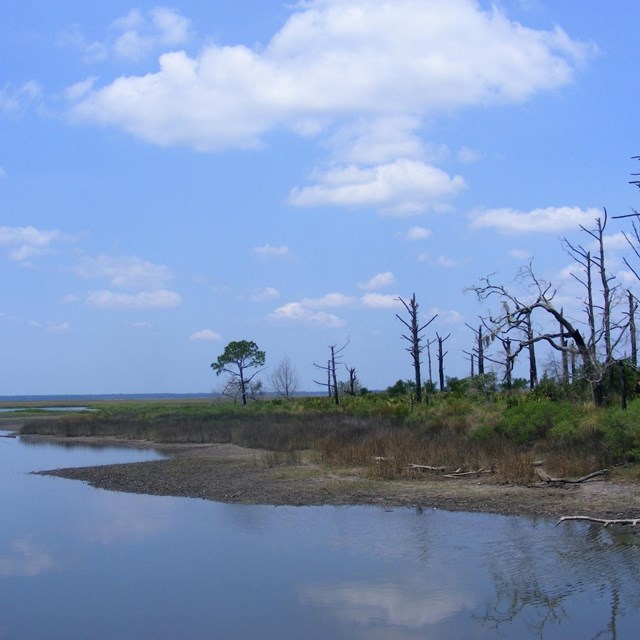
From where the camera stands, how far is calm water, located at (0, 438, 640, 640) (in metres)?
10.1

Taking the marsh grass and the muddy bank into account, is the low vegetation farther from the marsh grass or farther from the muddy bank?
the muddy bank

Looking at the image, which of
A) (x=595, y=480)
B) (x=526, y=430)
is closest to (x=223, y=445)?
(x=526, y=430)

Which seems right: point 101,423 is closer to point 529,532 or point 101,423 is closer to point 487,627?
point 529,532

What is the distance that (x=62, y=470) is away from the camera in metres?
27.8

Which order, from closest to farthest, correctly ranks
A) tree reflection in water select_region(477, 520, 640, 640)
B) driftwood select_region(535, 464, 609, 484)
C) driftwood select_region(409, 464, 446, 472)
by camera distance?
tree reflection in water select_region(477, 520, 640, 640), driftwood select_region(535, 464, 609, 484), driftwood select_region(409, 464, 446, 472)

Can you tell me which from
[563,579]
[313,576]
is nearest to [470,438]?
[313,576]

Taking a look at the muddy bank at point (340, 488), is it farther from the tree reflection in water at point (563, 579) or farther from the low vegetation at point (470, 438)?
the tree reflection in water at point (563, 579)

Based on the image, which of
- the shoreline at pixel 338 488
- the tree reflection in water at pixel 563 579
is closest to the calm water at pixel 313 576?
the tree reflection in water at pixel 563 579

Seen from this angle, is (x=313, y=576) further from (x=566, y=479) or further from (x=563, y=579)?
(x=566, y=479)

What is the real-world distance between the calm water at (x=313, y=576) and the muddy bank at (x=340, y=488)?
912mm

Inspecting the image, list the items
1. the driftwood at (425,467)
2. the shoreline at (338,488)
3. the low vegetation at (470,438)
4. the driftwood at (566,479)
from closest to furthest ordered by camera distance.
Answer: the shoreline at (338,488) → the driftwood at (566,479) → the low vegetation at (470,438) → the driftwood at (425,467)

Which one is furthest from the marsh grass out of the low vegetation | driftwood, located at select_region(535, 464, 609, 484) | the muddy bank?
the muddy bank

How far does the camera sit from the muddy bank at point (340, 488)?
1642 cm

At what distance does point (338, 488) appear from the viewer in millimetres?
19750
